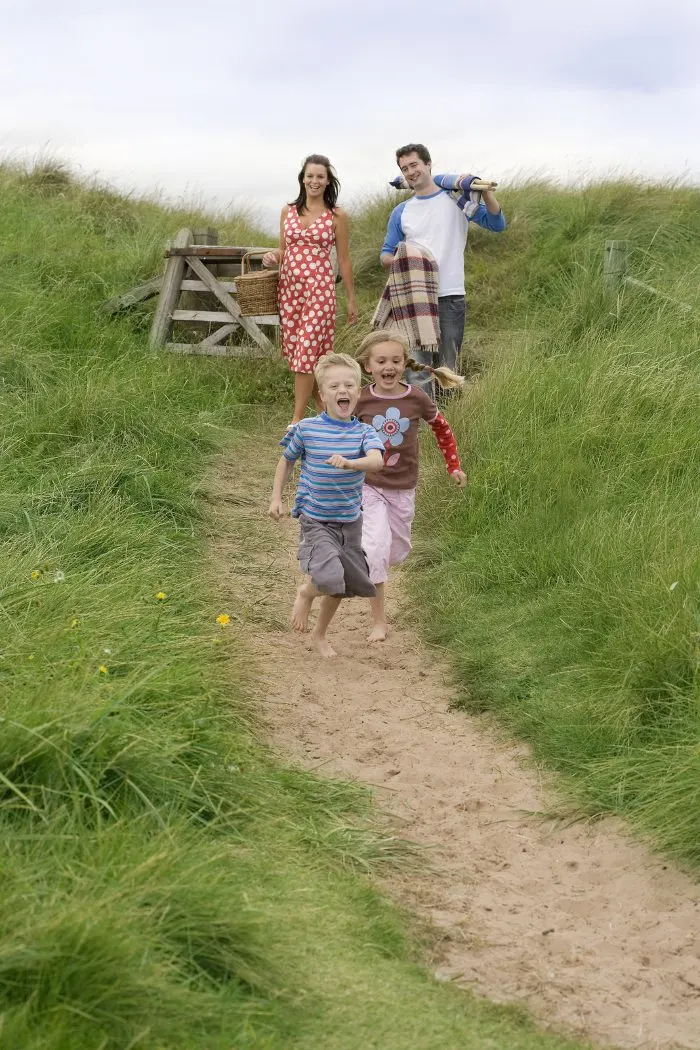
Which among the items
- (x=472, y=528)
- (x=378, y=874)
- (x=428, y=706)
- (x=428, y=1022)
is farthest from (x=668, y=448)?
(x=428, y=1022)

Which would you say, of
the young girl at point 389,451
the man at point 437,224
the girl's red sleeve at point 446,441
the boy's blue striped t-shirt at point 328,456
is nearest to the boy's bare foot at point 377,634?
the young girl at point 389,451

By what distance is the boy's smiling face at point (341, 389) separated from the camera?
221 inches

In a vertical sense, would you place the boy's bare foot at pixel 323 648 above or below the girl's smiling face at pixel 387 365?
below

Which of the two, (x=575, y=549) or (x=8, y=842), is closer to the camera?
(x=8, y=842)

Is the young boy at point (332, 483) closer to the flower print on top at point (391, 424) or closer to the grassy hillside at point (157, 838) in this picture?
the flower print on top at point (391, 424)

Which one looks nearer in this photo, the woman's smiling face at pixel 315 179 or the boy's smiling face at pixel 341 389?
the boy's smiling face at pixel 341 389

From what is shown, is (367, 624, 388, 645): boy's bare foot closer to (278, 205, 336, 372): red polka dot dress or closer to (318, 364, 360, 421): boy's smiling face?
(318, 364, 360, 421): boy's smiling face

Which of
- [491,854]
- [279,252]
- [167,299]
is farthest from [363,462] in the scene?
[167,299]

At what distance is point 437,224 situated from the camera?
28.2 ft

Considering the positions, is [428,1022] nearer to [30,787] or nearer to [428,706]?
[30,787]

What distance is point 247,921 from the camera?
3049 millimetres

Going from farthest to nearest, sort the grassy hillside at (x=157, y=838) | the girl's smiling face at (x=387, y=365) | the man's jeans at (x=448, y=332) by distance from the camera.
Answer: the man's jeans at (x=448, y=332) < the girl's smiling face at (x=387, y=365) < the grassy hillside at (x=157, y=838)

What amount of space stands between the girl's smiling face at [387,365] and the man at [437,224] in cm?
223

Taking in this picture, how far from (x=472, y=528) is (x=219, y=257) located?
194 inches
